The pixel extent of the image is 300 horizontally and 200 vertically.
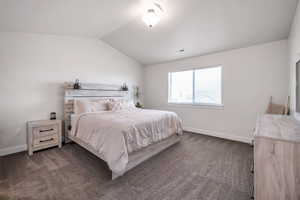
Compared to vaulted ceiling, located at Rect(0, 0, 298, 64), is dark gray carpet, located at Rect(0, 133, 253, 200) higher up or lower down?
lower down

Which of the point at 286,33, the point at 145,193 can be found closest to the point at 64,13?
the point at 145,193

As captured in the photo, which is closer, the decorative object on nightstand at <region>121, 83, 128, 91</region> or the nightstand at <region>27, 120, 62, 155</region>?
the nightstand at <region>27, 120, 62, 155</region>

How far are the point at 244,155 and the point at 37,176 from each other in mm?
3636

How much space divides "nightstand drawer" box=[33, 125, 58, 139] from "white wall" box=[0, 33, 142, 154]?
42cm

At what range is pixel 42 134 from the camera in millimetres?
2848

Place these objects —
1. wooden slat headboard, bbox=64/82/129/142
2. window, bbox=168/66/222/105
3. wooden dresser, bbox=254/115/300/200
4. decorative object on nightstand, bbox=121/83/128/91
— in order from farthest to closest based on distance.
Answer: decorative object on nightstand, bbox=121/83/128/91 → window, bbox=168/66/222/105 → wooden slat headboard, bbox=64/82/129/142 → wooden dresser, bbox=254/115/300/200

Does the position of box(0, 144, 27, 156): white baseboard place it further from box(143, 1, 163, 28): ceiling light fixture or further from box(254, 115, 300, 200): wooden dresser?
box(254, 115, 300, 200): wooden dresser

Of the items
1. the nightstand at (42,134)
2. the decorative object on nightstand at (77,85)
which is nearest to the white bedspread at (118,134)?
the nightstand at (42,134)

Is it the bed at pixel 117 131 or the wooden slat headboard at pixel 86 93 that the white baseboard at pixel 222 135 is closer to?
the bed at pixel 117 131

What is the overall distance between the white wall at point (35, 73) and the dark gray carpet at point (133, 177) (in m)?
0.72

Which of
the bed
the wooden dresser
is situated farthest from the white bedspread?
the wooden dresser

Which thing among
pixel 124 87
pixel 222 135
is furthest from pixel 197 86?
pixel 124 87

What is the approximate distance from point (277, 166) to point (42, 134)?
3.77m

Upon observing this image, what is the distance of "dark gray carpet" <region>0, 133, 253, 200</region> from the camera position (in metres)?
1.65
